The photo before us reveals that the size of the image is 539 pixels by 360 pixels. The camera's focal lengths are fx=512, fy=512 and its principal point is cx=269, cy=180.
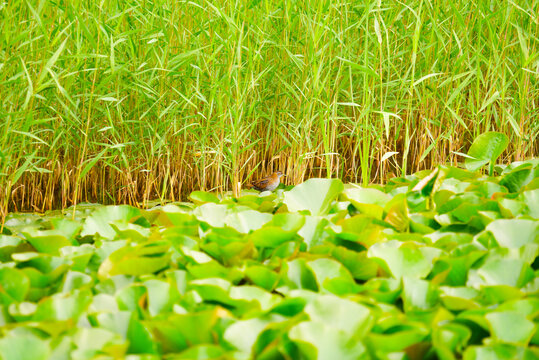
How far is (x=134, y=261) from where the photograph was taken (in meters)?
0.96

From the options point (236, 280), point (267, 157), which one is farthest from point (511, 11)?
point (236, 280)

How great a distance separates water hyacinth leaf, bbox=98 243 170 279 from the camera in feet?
3.17

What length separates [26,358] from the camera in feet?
2.13

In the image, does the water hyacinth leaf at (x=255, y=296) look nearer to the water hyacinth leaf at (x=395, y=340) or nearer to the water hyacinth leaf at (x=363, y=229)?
the water hyacinth leaf at (x=395, y=340)

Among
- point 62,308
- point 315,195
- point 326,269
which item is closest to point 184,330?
point 62,308

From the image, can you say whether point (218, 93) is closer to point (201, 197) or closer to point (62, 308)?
point (201, 197)

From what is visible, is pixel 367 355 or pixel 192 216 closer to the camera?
pixel 367 355

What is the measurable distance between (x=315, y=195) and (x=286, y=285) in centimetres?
57

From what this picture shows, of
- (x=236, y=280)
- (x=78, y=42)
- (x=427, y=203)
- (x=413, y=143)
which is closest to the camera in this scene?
(x=236, y=280)

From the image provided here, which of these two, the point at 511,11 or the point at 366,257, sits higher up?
the point at 511,11

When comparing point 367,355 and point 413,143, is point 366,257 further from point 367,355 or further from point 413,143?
point 413,143

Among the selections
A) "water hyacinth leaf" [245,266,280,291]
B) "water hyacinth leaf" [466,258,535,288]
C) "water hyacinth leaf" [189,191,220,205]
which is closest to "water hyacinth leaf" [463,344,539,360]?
"water hyacinth leaf" [466,258,535,288]

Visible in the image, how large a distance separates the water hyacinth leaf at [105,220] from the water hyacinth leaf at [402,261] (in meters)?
→ 0.67

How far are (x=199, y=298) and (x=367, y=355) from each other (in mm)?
319
